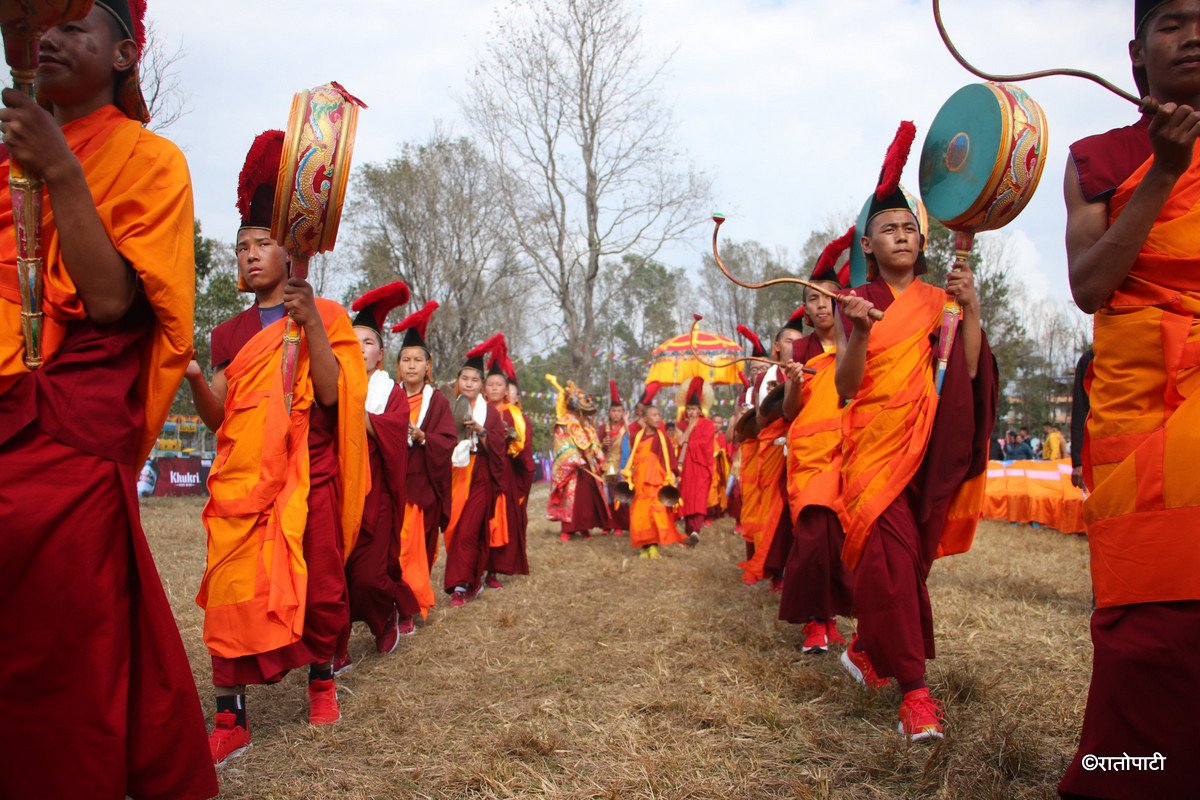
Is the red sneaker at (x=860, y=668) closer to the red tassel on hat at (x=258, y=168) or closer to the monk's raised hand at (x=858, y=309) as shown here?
the monk's raised hand at (x=858, y=309)

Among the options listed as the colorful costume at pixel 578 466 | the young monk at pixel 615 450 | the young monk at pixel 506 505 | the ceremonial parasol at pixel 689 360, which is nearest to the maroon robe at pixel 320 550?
the young monk at pixel 506 505

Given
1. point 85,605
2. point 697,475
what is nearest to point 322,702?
point 85,605

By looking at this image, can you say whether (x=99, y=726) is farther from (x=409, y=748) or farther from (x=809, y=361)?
(x=809, y=361)

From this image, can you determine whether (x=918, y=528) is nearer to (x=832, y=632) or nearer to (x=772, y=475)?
(x=832, y=632)

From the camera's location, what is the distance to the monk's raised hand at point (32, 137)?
5.74 feet

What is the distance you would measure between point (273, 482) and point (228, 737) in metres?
1.01

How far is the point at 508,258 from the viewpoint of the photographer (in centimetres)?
2569

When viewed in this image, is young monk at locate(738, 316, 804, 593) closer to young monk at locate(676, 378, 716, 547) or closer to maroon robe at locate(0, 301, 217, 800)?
maroon robe at locate(0, 301, 217, 800)

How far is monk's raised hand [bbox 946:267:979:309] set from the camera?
330 cm

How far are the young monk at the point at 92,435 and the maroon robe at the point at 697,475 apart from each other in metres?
10.3

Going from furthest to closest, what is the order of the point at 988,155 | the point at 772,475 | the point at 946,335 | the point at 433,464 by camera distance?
the point at 772,475 → the point at 433,464 → the point at 946,335 → the point at 988,155

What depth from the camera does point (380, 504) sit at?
4.75 metres

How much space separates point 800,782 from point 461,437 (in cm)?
705

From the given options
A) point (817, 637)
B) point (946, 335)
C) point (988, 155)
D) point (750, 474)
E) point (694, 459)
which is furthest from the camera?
point (694, 459)
